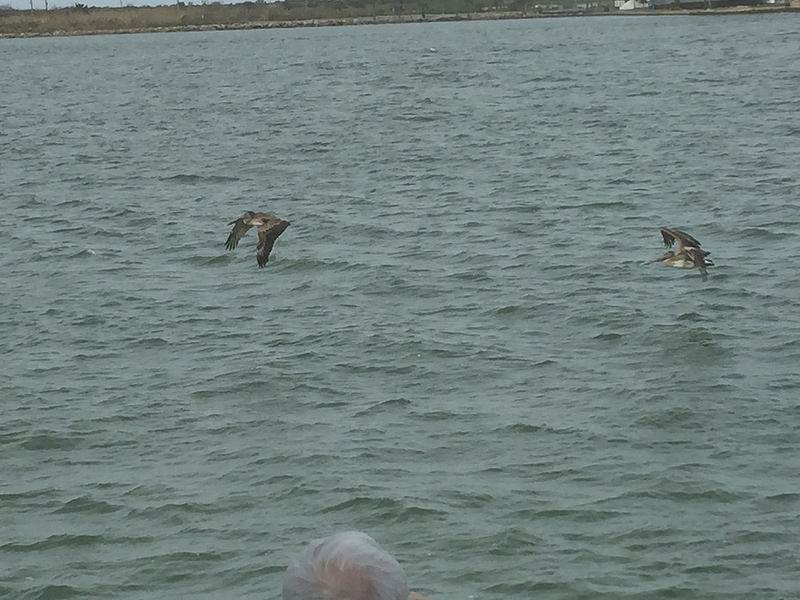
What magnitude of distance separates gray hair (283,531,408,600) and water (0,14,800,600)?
5.67m

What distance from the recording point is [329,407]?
518 inches

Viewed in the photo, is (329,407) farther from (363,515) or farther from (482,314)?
(482,314)

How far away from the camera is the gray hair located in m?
3.57

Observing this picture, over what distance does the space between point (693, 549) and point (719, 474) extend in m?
1.37

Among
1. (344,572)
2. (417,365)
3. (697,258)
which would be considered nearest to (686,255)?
(697,258)

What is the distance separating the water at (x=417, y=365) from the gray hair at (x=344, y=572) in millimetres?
5670

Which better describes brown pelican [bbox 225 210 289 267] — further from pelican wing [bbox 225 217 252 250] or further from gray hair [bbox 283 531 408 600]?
gray hair [bbox 283 531 408 600]

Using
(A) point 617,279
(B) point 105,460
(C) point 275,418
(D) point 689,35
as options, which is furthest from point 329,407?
(D) point 689,35

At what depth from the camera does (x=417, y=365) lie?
563 inches

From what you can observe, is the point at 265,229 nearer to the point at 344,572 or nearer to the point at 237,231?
the point at 237,231

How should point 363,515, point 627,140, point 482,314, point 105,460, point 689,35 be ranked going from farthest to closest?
point 689,35 < point 627,140 < point 482,314 < point 105,460 < point 363,515

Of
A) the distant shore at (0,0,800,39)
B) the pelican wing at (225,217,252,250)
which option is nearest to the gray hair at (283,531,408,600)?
the pelican wing at (225,217,252,250)

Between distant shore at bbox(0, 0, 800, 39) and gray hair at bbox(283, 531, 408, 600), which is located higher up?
gray hair at bbox(283, 531, 408, 600)

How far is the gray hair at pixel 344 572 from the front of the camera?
3.57m
